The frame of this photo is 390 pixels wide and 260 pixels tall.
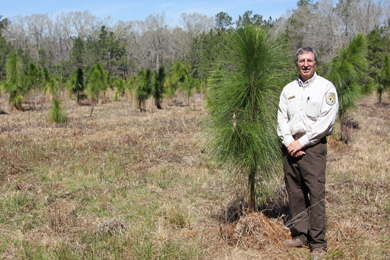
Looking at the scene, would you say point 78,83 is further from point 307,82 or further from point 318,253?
point 318,253

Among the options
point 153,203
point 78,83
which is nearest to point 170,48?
point 78,83

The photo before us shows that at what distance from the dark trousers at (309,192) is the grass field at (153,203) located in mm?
204

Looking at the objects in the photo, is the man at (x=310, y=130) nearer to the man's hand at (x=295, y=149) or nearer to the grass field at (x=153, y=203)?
the man's hand at (x=295, y=149)

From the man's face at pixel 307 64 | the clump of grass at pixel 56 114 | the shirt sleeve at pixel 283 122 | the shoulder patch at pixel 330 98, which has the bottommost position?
the clump of grass at pixel 56 114

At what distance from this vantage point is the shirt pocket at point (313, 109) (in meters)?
2.70

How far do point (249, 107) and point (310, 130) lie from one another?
1.98 feet

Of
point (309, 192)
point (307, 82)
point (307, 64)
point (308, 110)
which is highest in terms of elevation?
point (307, 64)

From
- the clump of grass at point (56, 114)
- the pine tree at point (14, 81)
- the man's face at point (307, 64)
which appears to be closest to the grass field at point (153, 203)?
the man's face at point (307, 64)

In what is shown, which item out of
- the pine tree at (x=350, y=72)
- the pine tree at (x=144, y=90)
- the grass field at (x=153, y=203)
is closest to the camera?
the grass field at (x=153, y=203)

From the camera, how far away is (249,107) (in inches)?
115

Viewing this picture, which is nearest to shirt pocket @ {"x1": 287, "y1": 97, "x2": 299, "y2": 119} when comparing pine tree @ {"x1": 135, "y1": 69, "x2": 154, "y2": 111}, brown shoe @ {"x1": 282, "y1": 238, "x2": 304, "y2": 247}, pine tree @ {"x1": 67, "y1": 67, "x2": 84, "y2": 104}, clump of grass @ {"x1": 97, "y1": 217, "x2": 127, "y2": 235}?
brown shoe @ {"x1": 282, "y1": 238, "x2": 304, "y2": 247}

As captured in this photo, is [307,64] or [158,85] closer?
[307,64]

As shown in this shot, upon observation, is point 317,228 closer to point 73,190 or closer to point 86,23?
point 73,190

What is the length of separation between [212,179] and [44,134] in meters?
5.59
